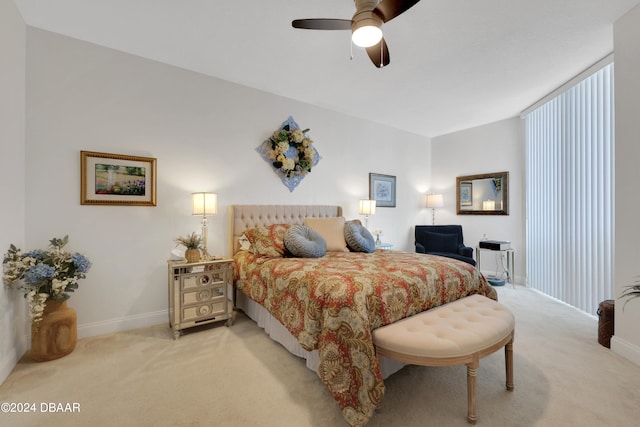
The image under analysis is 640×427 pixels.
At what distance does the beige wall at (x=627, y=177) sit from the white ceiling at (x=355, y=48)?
271 mm

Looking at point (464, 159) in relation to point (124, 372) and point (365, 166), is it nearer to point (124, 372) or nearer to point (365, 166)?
point (365, 166)

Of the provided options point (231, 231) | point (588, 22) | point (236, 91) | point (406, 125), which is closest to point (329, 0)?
point (236, 91)

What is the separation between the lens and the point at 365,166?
197 inches

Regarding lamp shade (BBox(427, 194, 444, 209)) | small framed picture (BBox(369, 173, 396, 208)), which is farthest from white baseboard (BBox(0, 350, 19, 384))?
lamp shade (BBox(427, 194, 444, 209))

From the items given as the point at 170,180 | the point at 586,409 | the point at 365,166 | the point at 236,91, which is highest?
the point at 236,91

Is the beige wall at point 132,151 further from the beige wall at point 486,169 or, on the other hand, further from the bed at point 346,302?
the beige wall at point 486,169

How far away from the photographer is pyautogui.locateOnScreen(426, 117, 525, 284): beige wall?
4.75 meters

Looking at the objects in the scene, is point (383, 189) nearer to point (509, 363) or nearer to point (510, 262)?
point (510, 262)

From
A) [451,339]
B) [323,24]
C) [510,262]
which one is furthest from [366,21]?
[510,262]

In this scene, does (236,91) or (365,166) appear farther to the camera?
(365,166)

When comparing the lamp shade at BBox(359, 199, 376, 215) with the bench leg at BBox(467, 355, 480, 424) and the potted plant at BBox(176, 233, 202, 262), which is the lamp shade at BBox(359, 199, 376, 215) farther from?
the bench leg at BBox(467, 355, 480, 424)

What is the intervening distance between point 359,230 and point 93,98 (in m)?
3.19

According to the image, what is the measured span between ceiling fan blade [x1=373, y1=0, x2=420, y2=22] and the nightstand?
2.57 meters

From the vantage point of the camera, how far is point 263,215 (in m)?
3.71
